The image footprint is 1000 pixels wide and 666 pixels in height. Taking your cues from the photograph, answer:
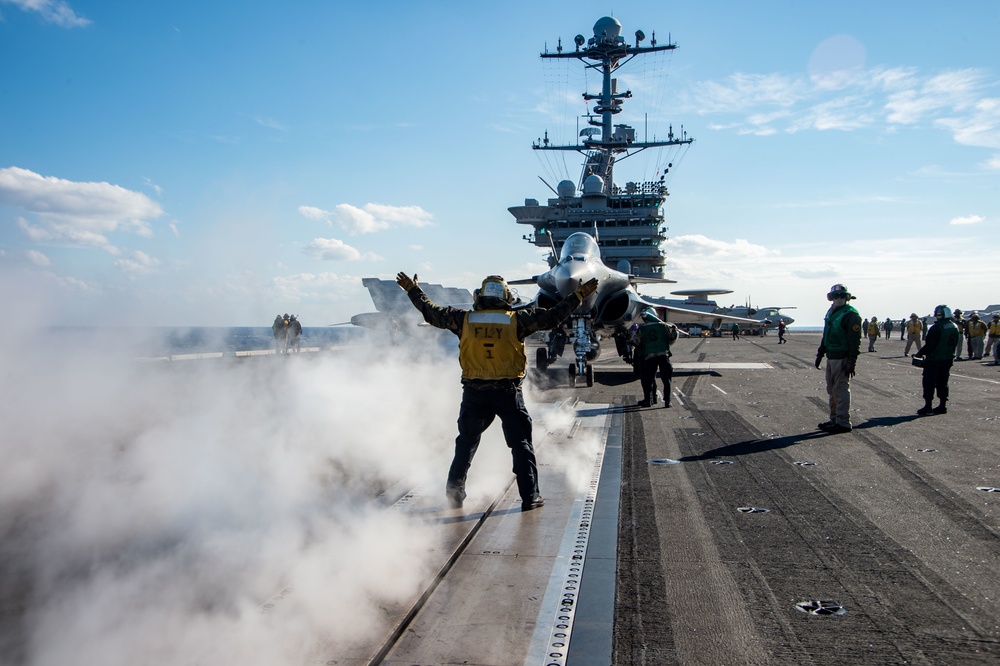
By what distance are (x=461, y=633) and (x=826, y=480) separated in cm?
484

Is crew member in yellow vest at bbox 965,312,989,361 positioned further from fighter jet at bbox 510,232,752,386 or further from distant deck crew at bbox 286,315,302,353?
distant deck crew at bbox 286,315,302,353

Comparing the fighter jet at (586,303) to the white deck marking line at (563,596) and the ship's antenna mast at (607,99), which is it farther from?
the ship's antenna mast at (607,99)

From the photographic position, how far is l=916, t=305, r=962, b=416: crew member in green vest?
11.4 m

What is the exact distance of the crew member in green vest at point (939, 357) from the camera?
1141 cm

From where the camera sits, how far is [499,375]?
18.8 ft

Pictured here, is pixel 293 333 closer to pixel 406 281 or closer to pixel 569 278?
pixel 569 278

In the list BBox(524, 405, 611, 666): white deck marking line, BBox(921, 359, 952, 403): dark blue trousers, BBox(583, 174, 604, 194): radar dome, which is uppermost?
BBox(583, 174, 604, 194): radar dome

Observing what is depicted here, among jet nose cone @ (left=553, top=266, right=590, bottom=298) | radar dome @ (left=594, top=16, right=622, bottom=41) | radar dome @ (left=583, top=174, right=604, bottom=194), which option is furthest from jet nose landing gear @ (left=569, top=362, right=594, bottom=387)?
radar dome @ (left=594, top=16, right=622, bottom=41)

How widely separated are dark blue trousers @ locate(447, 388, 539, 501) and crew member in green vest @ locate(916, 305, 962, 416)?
8.86 metres

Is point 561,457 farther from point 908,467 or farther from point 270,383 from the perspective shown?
point 270,383

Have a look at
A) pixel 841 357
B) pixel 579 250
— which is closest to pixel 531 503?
pixel 841 357

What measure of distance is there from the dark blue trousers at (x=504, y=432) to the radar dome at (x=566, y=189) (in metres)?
42.7

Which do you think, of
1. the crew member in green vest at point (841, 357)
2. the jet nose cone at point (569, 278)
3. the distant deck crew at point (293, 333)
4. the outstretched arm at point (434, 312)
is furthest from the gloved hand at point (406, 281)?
the distant deck crew at point (293, 333)

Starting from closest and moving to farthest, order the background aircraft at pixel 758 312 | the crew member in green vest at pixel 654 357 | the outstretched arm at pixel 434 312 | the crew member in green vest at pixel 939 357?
the outstretched arm at pixel 434 312
the crew member in green vest at pixel 939 357
the crew member in green vest at pixel 654 357
the background aircraft at pixel 758 312
